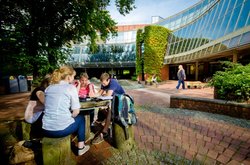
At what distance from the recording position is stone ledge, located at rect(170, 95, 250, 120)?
15.5ft

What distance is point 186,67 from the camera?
986 inches

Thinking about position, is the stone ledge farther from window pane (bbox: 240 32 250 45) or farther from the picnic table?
window pane (bbox: 240 32 250 45)

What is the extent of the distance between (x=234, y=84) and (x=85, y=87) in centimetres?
464

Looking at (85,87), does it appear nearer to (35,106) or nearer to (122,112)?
(35,106)

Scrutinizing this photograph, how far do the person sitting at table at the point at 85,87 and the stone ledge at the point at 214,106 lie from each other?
3460mm

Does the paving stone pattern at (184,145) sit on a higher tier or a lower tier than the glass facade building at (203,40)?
lower

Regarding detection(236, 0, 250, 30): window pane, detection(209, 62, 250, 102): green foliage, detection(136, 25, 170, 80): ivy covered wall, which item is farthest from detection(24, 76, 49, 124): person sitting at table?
detection(136, 25, 170, 80): ivy covered wall

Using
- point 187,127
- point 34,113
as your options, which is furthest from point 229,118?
point 34,113

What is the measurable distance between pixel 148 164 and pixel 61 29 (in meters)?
8.35

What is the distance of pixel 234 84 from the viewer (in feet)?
16.8

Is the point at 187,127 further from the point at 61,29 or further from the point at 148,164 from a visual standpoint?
the point at 61,29

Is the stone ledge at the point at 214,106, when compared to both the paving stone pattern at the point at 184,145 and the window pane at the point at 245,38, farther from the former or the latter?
the window pane at the point at 245,38

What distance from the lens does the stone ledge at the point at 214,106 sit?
15.5 feet

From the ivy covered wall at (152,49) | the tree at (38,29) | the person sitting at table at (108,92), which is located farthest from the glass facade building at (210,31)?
the person sitting at table at (108,92)
